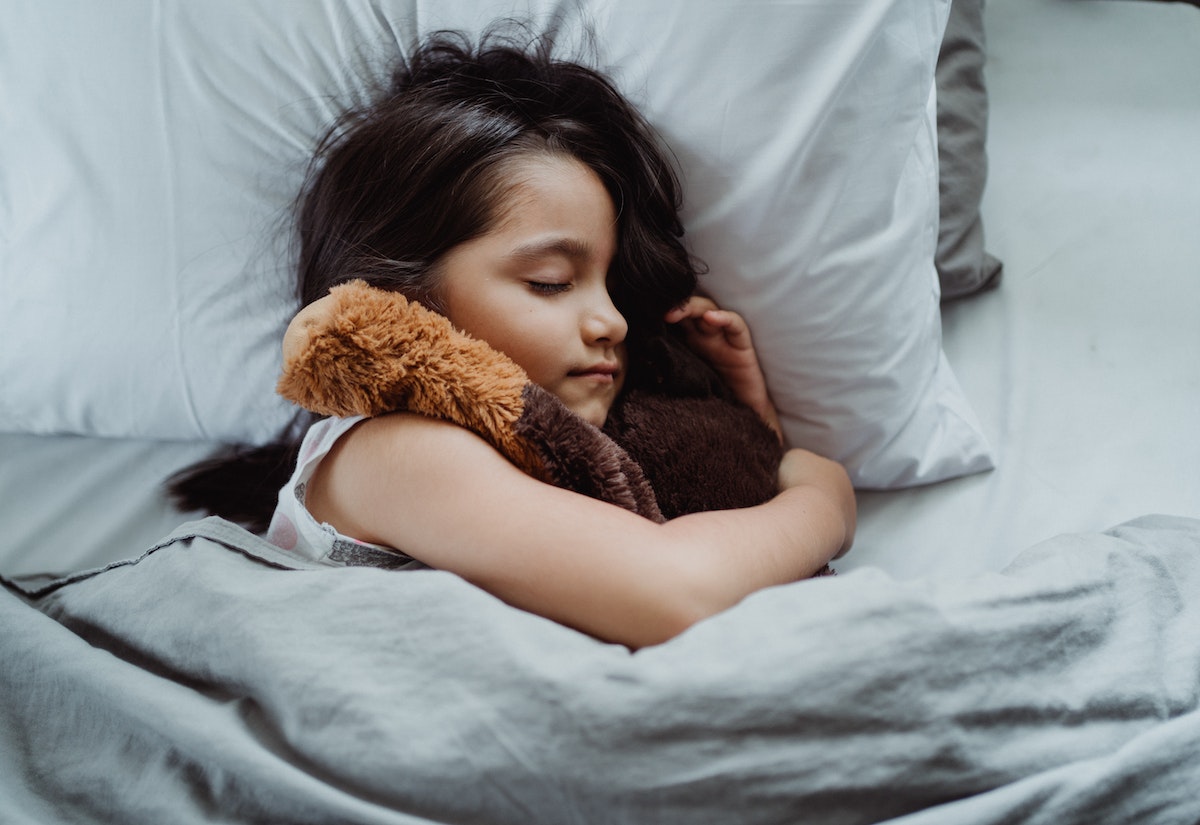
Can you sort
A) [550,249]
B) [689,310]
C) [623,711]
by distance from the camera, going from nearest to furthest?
[623,711], [550,249], [689,310]

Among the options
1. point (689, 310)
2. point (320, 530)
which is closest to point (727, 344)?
point (689, 310)

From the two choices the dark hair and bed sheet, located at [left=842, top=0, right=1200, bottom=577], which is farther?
bed sheet, located at [left=842, top=0, right=1200, bottom=577]

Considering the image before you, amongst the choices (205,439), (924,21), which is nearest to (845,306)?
(924,21)

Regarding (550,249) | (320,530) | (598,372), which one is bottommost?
(320,530)

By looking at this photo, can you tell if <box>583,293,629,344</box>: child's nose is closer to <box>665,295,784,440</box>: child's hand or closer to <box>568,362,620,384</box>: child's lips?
<box>568,362,620,384</box>: child's lips

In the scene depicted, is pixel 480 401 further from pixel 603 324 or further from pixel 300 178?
pixel 300 178

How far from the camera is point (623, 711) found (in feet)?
1.95

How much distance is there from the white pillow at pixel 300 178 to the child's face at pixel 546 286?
16cm

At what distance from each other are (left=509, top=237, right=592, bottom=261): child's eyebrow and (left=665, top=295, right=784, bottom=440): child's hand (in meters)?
0.19

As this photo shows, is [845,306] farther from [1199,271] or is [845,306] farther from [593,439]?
[1199,271]

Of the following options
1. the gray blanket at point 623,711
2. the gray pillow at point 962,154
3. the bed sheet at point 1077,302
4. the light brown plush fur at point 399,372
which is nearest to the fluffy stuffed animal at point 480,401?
the light brown plush fur at point 399,372

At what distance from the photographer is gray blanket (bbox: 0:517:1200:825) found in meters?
0.60

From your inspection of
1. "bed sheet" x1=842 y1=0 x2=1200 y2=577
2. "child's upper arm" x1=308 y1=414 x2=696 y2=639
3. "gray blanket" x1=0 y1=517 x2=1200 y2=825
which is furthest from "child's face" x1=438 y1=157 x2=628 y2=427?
"bed sheet" x1=842 y1=0 x2=1200 y2=577

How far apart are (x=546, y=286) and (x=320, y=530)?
0.31 m
